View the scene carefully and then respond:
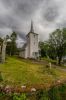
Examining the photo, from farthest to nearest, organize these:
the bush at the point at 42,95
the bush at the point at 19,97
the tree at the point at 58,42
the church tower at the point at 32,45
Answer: the church tower at the point at 32,45
the tree at the point at 58,42
the bush at the point at 42,95
the bush at the point at 19,97

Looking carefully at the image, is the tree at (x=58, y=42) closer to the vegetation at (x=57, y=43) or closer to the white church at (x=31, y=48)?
the vegetation at (x=57, y=43)

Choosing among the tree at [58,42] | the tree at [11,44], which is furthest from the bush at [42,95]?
the tree at [11,44]

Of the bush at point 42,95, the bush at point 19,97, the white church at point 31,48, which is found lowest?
the bush at point 42,95

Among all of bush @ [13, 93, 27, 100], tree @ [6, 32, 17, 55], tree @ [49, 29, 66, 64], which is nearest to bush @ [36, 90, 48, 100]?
bush @ [13, 93, 27, 100]

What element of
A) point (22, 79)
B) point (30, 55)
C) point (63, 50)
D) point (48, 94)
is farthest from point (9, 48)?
point (48, 94)

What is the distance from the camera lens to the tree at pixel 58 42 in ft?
139

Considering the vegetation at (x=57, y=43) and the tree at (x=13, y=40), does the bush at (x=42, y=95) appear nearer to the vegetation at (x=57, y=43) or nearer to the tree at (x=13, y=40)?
the vegetation at (x=57, y=43)

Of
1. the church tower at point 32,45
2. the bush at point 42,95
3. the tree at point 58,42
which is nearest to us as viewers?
the bush at point 42,95

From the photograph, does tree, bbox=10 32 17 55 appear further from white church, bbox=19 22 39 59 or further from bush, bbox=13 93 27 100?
bush, bbox=13 93 27 100

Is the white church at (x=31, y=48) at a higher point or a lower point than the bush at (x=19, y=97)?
higher

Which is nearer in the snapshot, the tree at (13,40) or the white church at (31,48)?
the tree at (13,40)

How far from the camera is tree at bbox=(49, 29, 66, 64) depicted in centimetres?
4228

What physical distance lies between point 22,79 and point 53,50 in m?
29.5

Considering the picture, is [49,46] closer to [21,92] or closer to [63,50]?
[63,50]
